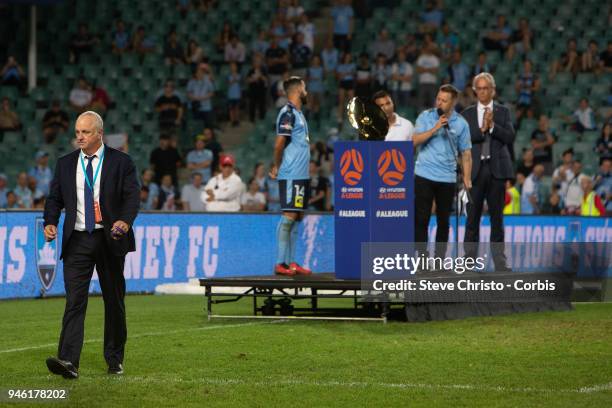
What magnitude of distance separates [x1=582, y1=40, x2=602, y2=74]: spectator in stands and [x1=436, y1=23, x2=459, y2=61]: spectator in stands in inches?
113

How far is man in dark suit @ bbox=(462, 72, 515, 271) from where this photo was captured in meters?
15.4

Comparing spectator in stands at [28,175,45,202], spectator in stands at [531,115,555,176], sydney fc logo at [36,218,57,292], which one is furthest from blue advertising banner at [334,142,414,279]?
spectator in stands at [531,115,555,176]

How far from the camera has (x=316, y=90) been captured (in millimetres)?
28922

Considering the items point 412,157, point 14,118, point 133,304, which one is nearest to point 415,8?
point 14,118

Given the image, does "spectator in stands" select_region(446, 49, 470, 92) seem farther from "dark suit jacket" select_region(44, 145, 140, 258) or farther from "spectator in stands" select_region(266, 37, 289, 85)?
"dark suit jacket" select_region(44, 145, 140, 258)

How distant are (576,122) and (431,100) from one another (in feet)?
10.3

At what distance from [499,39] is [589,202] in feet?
22.5

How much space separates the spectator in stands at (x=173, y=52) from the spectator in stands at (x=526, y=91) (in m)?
7.98

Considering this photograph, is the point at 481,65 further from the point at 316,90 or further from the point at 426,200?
the point at 426,200

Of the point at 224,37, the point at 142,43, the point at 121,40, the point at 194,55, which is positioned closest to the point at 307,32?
the point at 224,37

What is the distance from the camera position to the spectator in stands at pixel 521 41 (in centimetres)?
2939

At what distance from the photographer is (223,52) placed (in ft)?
102

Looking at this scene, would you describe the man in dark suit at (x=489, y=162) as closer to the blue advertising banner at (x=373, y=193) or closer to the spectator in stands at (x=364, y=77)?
the blue advertising banner at (x=373, y=193)

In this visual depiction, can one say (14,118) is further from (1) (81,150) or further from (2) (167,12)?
(1) (81,150)
